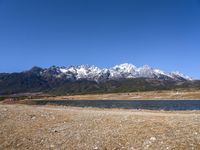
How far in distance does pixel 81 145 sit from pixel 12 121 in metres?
10.3

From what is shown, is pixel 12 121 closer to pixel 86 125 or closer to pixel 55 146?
pixel 86 125

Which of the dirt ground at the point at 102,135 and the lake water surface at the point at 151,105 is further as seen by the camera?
the lake water surface at the point at 151,105

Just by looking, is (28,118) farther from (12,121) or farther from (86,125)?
(86,125)

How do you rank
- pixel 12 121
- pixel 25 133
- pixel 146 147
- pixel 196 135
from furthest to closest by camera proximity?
pixel 12 121
pixel 25 133
pixel 196 135
pixel 146 147

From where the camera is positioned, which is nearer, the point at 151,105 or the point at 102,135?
the point at 102,135

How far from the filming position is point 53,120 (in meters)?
24.6

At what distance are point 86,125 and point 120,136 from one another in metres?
4.47

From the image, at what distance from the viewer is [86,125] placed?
21.1 metres

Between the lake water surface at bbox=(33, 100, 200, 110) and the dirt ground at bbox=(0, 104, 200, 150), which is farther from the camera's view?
the lake water surface at bbox=(33, 100, 200, 110)

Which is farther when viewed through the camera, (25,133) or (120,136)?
(25,133)

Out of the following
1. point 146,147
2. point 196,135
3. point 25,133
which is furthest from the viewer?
point 25,133

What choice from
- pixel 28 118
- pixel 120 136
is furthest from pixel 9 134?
pixel 120 136

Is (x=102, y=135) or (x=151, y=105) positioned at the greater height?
(x=102, y=135)

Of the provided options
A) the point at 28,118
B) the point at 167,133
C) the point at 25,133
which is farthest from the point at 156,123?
the point at 28,118
